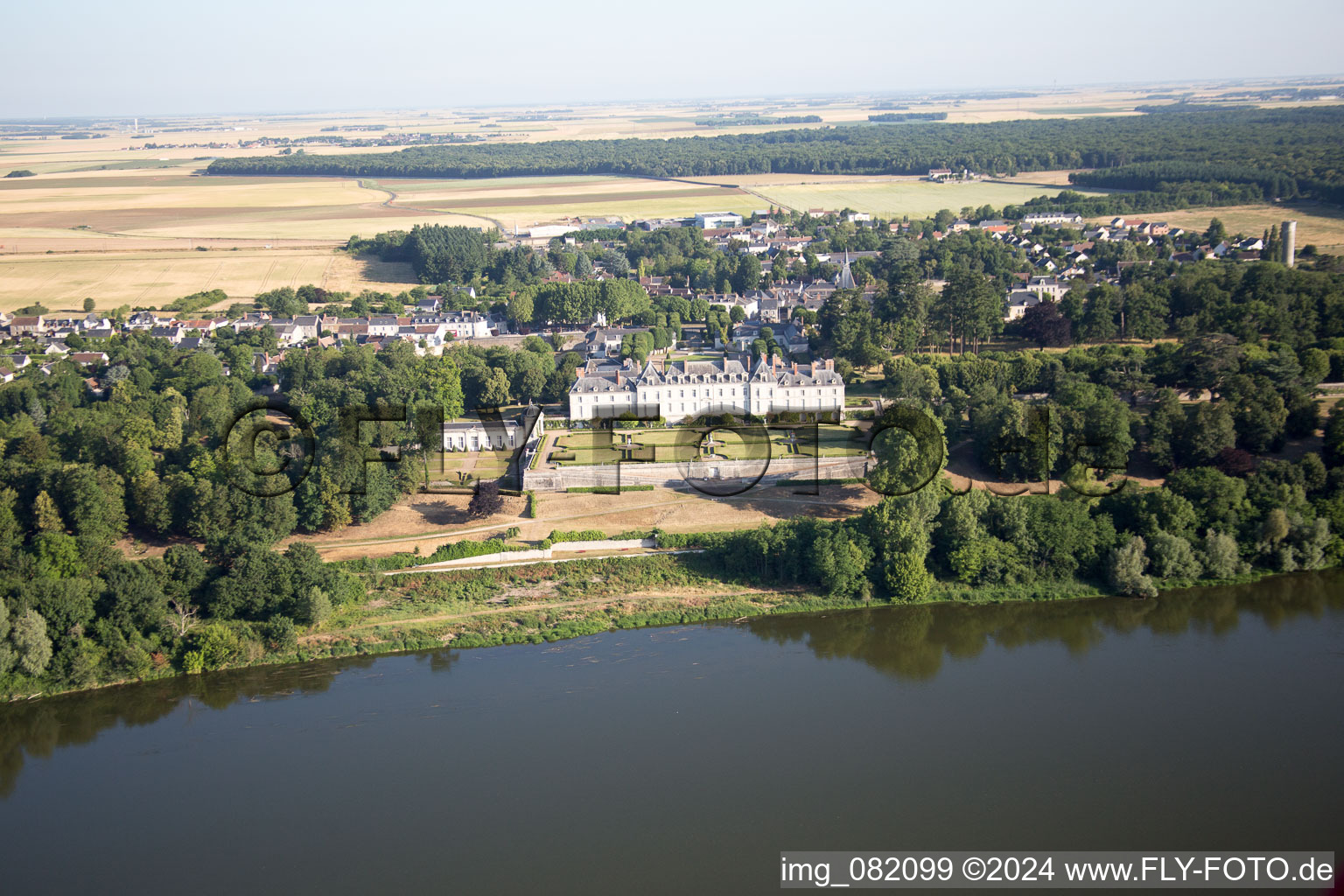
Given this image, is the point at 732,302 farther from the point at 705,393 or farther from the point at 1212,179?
the point at 1212,179

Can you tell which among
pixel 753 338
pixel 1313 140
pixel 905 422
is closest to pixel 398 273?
pixel 753 338

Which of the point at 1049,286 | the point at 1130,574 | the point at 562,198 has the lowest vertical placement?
the point at 1130,574

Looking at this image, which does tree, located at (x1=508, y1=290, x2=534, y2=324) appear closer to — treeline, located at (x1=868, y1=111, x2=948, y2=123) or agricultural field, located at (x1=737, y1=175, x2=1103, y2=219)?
agricultural field, located at (x1=737, y1=175, x2=1103, y2=219)

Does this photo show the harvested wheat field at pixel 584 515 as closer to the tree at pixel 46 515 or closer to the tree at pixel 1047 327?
the tree at pixel 46 515

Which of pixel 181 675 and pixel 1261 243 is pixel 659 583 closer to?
pixel 181 675

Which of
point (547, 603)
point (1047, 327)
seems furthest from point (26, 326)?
point (1047, 327)


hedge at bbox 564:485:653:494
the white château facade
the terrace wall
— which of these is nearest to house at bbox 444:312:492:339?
the white château facade

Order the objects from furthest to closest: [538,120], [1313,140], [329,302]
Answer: [538,120], [1313,140], [329,302]
